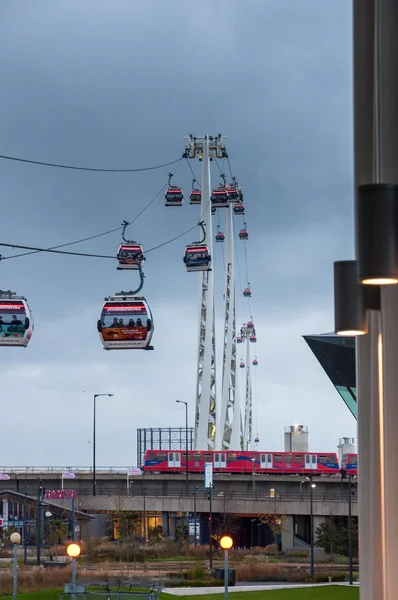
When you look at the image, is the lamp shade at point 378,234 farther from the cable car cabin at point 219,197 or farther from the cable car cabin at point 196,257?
the cable car cabin at point 219,197

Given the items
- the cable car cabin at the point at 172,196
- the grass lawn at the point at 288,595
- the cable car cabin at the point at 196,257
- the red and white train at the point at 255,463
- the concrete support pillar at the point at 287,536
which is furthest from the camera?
the red and white train at the point at 255,463

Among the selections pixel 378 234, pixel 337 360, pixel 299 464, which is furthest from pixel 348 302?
pixel 299 464

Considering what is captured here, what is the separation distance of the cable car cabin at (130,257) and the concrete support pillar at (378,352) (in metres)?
26.1

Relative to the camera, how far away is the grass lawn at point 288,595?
118ft

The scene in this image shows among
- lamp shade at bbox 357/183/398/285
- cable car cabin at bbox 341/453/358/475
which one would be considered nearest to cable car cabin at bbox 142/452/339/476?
cable car cabin at bbox 341/453/358/475

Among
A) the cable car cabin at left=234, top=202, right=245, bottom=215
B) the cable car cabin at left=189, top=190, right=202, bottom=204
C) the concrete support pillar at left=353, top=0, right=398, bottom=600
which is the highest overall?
the cable car cabin at left=234, top=202, right=245, bottom=215

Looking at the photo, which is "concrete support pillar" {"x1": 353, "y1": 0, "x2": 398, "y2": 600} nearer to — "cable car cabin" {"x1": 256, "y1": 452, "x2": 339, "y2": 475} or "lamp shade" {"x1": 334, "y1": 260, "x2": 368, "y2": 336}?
"lamp shade" {"x1": 334, "y1": 260, "x2": 368, "y2": 336}

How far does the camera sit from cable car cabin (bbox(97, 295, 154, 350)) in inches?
1220

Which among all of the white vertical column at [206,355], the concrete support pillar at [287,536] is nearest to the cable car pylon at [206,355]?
the white vertical column at [206,355]

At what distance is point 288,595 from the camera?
39062 mm

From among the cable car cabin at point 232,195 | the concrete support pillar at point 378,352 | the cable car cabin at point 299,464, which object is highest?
the cable car cabin at point 232,195

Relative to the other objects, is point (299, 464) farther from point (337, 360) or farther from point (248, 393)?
point (248, 393)

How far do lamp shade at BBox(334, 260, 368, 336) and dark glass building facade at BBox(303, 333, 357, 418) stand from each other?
54.7 meters

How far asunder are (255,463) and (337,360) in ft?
98.8
